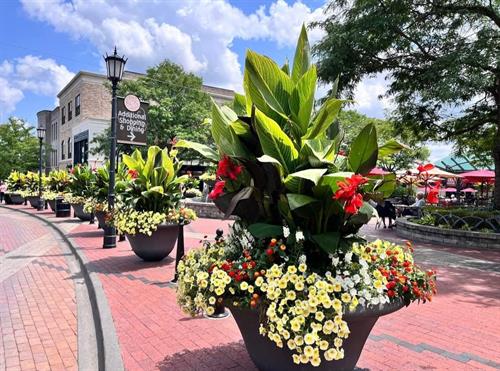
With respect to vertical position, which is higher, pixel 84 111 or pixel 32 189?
pixel 84 111

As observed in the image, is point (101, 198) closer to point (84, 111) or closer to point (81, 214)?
point (81, 214)

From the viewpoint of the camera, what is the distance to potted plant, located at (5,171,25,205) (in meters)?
27.0

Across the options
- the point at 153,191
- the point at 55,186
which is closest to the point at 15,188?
the point at 55,186

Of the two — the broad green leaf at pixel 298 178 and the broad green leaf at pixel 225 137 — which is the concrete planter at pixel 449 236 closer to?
the broad green leaf at pixel 298 178

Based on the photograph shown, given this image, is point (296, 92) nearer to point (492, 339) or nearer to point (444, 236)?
point (492, 339)

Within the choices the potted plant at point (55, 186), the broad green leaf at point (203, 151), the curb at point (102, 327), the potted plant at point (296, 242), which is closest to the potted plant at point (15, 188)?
the potted plant at point (55, 186)

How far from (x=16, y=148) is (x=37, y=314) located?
37.9 m

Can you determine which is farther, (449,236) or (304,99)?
(449,236)

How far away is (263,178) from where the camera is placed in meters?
2.83

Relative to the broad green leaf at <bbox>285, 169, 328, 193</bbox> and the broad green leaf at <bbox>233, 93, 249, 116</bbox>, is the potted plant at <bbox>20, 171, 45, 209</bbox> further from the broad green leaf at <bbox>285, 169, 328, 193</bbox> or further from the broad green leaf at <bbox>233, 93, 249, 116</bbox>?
the broad green leaf at <bbox>285, 169, 328, 193</bbox>

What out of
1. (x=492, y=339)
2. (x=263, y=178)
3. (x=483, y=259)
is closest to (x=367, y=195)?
(x=263, y=178)

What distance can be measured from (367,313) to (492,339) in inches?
101

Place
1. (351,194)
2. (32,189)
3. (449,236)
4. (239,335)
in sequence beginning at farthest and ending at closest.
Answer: (32,189) → (449,236) → (239,335) → (351,194)

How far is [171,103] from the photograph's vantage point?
89.8ft
